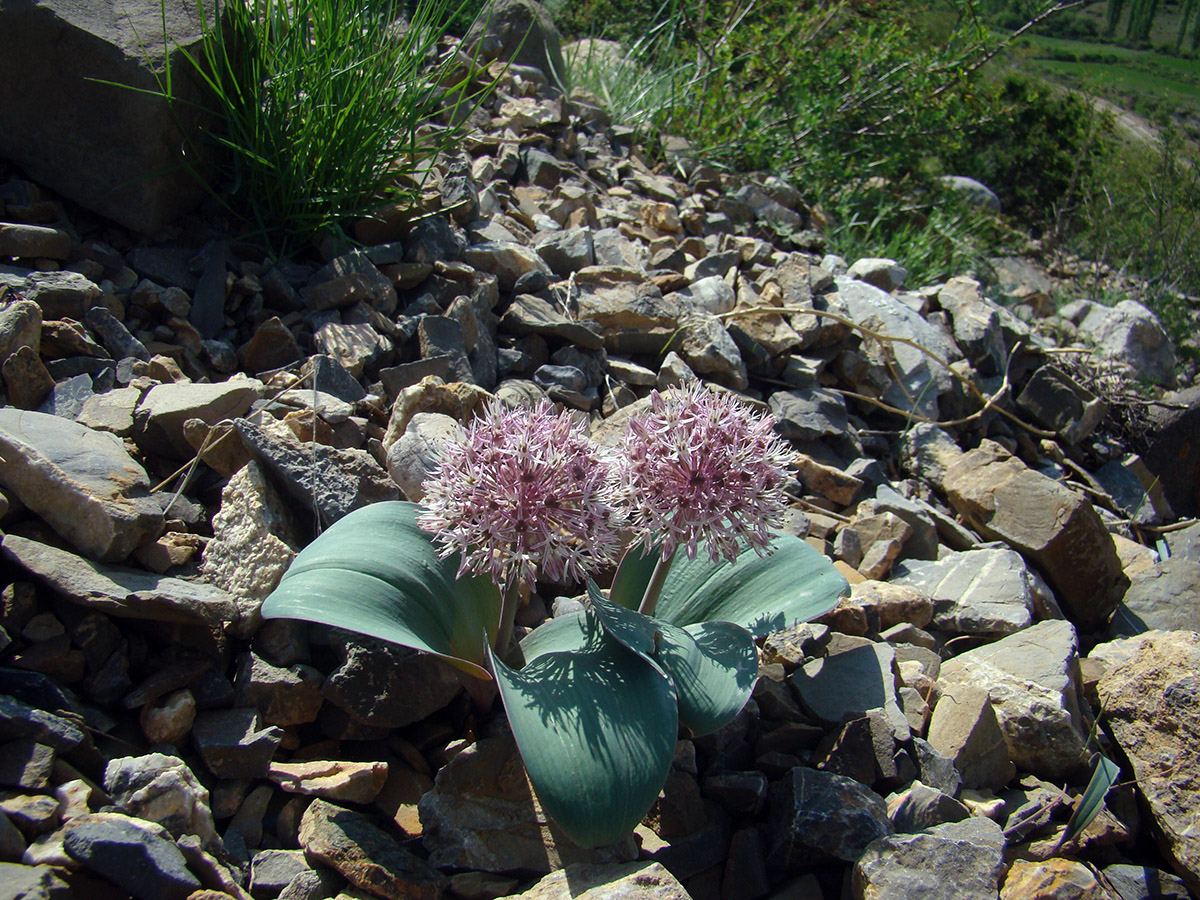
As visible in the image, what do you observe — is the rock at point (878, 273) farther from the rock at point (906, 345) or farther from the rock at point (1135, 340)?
the rock at point (1135, 340)

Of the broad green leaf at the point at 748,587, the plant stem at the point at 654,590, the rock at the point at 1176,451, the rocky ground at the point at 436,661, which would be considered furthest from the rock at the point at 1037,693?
the rock at the point at 1176,451

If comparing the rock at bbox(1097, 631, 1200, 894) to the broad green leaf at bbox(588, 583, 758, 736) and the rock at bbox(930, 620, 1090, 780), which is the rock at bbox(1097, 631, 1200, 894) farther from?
the broad green leaf at bbox(588, 583, 758, 736)

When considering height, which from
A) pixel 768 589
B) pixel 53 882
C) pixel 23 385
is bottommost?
pixel 53 882

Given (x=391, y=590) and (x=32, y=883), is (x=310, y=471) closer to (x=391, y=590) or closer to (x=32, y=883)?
(x=391, y=590)

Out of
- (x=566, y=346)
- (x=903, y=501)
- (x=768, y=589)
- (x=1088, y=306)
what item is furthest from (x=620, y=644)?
(x=1088, y=306)

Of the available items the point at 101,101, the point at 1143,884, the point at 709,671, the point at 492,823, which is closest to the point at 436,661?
the point at 492,823

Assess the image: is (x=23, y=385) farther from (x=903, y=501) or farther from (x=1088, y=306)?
(x=1088, y=306)

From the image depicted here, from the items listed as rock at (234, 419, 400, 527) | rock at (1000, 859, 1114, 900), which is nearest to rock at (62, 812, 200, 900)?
rock at (234, 419, 400, 527)

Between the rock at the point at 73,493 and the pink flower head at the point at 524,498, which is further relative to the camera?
the rock at the point at 73,493
